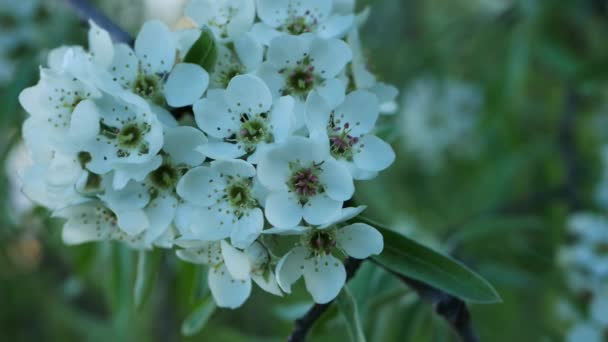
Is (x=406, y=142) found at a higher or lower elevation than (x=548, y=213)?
lower

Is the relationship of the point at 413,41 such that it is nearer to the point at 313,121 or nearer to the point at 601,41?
the point at 601,41

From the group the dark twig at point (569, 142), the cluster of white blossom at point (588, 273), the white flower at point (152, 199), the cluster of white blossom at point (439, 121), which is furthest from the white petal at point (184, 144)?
the cluster of white blossom at point (439, 121)

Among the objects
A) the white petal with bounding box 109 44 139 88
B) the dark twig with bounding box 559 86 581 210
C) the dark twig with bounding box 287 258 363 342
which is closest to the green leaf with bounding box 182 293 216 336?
the dark twig with bounding box 287 258 363 342

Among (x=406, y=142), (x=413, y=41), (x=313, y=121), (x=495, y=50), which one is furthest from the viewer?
(x=406, y=142)

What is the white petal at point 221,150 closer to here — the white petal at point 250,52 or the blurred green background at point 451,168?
the white petal at point 250,52

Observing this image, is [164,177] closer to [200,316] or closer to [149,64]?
[149,64]

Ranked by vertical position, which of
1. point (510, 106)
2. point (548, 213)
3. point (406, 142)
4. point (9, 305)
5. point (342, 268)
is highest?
point (342, 268)

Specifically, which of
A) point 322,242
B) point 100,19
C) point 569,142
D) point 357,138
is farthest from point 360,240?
point 569,142

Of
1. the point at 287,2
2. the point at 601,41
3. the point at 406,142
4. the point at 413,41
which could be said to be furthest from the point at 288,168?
the point at 406,142
